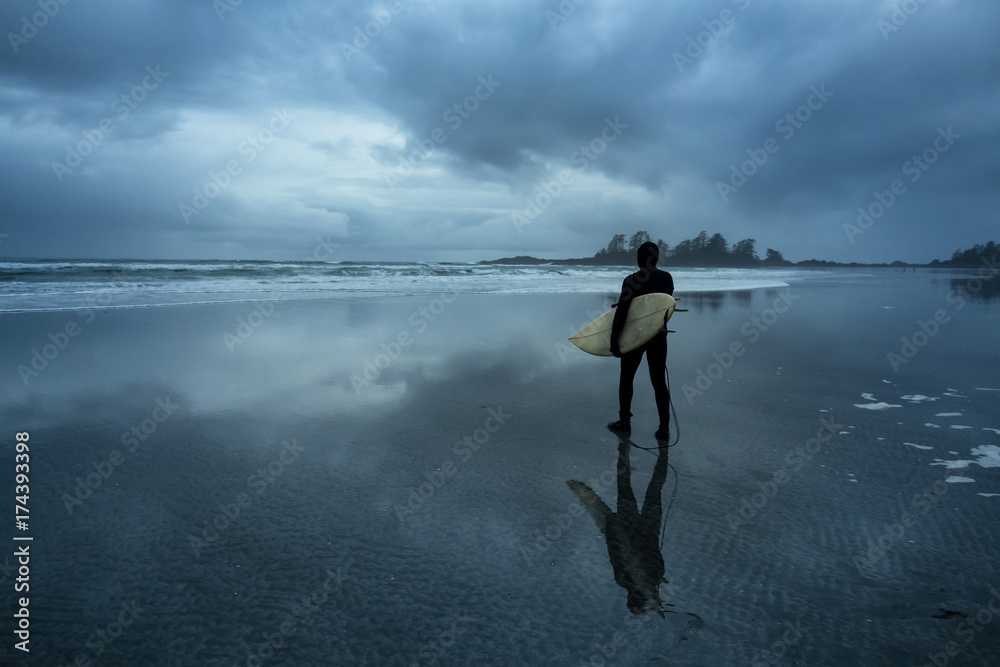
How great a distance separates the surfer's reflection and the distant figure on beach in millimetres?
848

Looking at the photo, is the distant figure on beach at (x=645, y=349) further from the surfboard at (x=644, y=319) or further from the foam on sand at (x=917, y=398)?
the foam on sand at (x=917, y=398)

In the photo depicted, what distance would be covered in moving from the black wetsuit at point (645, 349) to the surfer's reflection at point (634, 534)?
34.7 inches

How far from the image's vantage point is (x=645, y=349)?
18.1 ft

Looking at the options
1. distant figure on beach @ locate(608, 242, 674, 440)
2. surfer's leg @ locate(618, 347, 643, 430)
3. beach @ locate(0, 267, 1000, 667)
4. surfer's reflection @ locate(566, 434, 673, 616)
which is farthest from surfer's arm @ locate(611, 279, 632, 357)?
surfer's reflection @ locate(566, 434, 673, 616)

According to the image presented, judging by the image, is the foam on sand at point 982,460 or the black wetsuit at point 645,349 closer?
the foam on sand at point 982,460

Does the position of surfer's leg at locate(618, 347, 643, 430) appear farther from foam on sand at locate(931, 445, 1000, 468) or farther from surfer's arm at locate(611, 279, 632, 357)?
foam on sand at locate(931, 445, 1000, 468)

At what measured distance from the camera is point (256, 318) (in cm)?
1330

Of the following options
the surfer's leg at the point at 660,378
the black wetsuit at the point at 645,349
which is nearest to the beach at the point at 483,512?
the surfer's leg at the point at 660,378

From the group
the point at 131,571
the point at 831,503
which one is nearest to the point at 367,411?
the point at 131,571

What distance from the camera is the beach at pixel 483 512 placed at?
2.55 meters

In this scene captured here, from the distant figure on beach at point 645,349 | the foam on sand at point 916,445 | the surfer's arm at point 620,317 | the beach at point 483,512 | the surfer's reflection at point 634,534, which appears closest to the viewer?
the beach at point 483,512

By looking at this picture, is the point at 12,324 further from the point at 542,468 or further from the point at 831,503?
the point at 831,503

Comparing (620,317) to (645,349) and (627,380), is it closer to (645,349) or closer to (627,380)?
(645,349)

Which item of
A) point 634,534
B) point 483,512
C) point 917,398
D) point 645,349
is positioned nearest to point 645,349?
point 645,349
